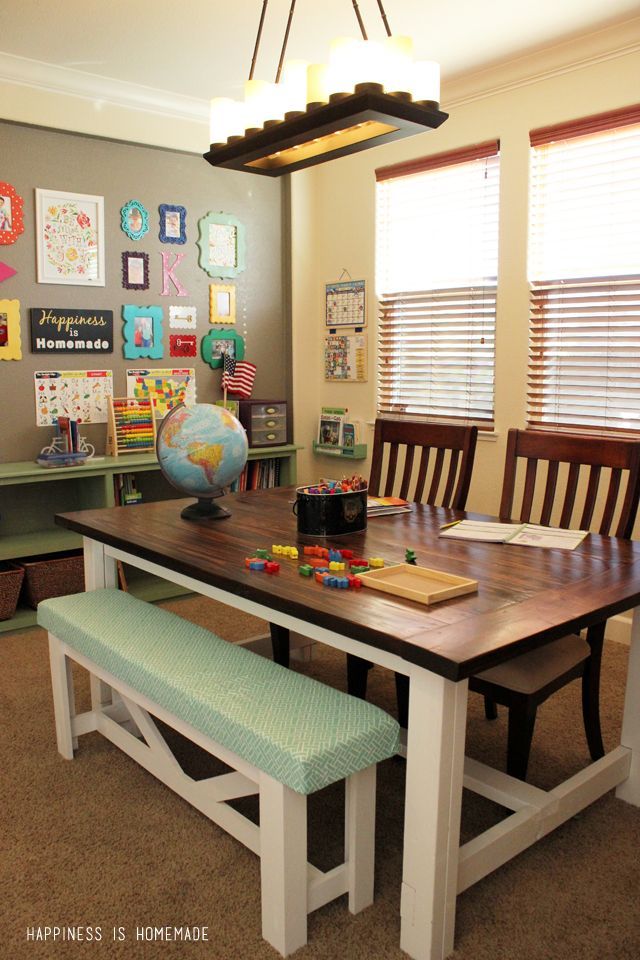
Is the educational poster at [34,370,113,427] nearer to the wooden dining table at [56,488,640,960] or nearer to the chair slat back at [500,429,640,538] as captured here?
the wooden dining table at [56,488,640,960]

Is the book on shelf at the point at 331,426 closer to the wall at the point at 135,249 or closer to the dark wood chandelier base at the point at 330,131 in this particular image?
the wall at the point at 135,249

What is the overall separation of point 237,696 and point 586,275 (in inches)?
100

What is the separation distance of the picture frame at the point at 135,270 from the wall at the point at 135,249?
30mm

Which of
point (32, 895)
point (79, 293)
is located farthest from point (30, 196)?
point (32, 895)

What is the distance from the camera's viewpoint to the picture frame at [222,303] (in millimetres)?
4395

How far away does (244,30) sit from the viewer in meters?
3.22

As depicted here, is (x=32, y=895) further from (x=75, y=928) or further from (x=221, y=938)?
(x=221, y=938)

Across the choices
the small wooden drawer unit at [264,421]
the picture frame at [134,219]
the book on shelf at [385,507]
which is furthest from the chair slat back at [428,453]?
the picture frame at [134,219]

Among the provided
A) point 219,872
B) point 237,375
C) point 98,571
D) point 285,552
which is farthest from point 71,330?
point 219,872

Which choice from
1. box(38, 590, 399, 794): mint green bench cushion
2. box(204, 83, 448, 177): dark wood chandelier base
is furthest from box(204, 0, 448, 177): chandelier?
box(38, 590, 399, 794): mint green bench cushion

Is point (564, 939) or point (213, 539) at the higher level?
point (213, 539)

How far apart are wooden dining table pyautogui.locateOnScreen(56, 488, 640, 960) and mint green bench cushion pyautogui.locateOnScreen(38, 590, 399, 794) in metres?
0.13

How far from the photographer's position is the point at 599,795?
202 centimetres

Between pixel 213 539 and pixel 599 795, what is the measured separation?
1212 mm
